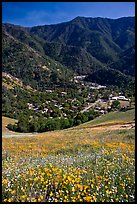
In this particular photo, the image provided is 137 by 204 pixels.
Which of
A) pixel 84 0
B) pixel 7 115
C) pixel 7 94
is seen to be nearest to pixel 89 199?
pixel 84 0

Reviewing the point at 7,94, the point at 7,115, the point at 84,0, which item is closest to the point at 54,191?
the point at 84,0

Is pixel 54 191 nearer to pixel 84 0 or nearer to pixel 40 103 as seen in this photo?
pixel 84 0

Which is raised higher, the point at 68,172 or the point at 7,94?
the point at 7,94

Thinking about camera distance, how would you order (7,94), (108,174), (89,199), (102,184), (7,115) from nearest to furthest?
(89,199) → (102,184) → (108,174) → (7,115) → (7,94)

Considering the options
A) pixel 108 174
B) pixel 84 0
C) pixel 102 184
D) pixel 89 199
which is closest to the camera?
pixel 84 0

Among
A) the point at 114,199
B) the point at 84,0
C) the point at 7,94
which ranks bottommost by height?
the point at 114,199

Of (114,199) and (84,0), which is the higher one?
(84,0)

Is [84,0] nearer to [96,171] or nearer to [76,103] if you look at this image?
[96,171]

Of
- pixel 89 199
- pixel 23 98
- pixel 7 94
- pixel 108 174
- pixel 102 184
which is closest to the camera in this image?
pixel 89 199

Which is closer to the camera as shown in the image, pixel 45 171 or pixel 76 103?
pixel 45 171
